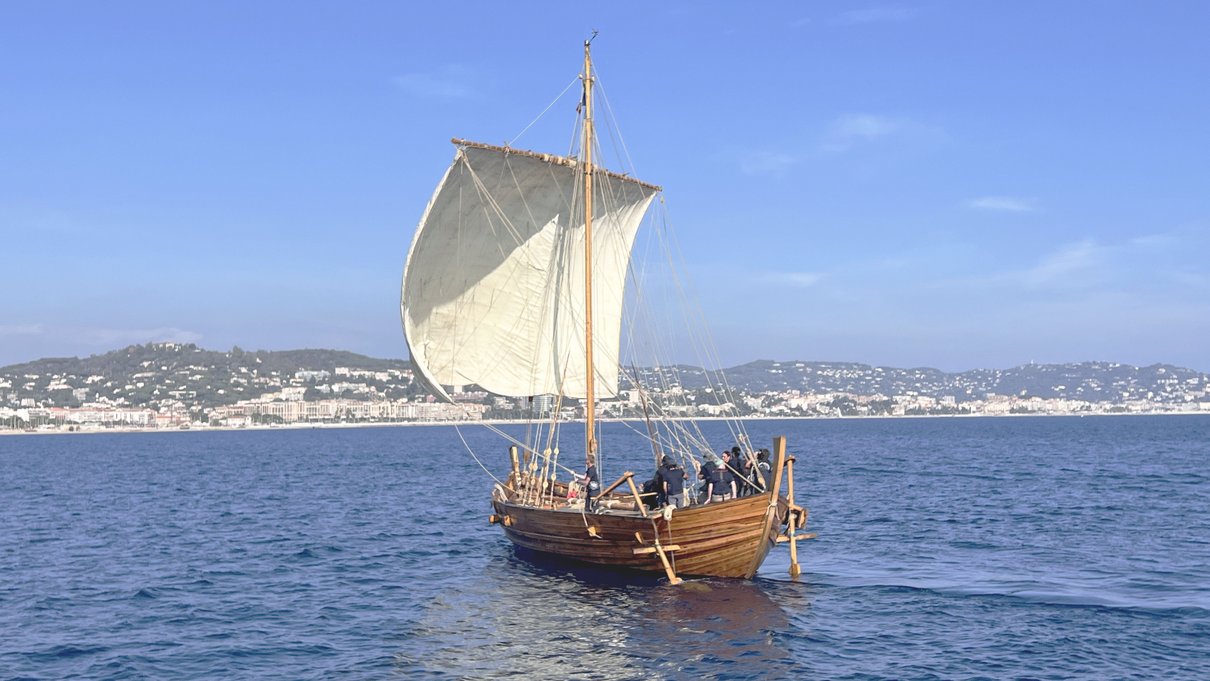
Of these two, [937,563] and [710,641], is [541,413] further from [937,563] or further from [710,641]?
[710,641]

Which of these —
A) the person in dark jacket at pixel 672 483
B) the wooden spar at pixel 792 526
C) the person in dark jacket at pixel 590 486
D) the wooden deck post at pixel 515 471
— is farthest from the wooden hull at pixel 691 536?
the wooden deck post at pixel 515 471

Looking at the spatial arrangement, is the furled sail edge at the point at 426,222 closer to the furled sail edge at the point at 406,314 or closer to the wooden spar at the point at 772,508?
the furled sail edge at the point at 406,314

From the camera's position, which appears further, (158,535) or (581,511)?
(158,535)

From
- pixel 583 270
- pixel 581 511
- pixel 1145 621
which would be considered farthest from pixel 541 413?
pixel 1145 621

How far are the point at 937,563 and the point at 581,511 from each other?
930 cm

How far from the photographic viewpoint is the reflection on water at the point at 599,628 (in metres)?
17.3

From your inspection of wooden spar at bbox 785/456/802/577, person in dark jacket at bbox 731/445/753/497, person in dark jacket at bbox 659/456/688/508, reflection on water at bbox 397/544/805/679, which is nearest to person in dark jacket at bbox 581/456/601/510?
reflection on water at bbox 397/544/805/679

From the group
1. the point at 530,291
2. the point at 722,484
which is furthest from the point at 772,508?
the point at 530,291

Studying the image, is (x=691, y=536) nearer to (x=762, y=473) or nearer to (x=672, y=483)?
(x=672, y=483)

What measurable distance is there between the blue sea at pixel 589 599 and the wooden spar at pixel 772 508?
0.60m

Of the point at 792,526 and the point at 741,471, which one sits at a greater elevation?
the point at 741,471

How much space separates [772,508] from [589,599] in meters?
4.32

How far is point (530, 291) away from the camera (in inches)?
1240

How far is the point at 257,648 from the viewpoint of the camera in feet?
62.1
